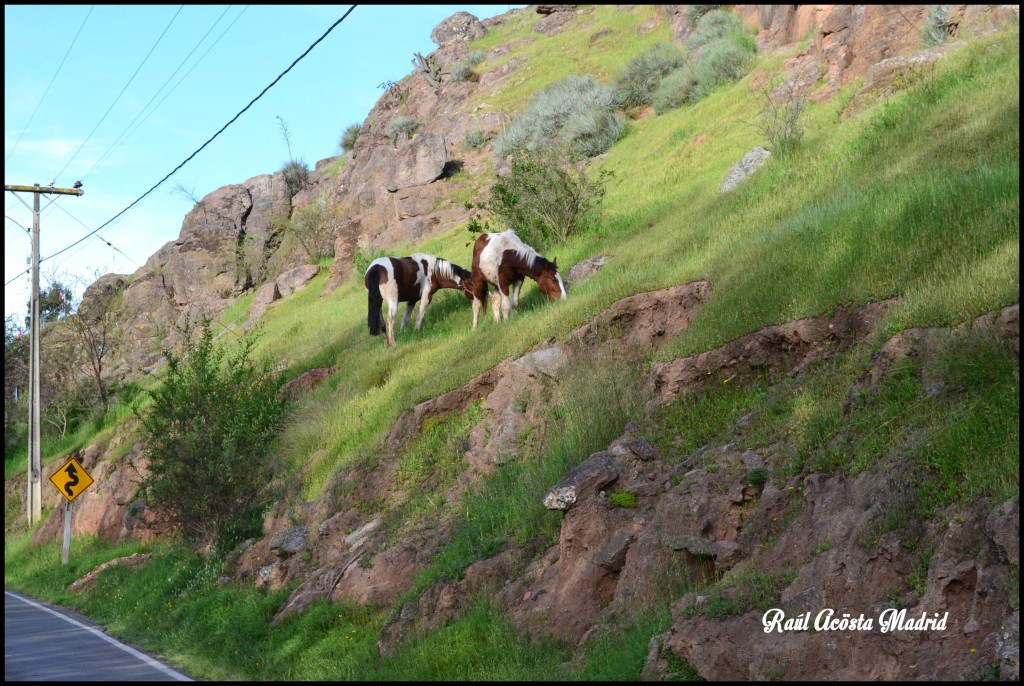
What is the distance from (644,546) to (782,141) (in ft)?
42.4

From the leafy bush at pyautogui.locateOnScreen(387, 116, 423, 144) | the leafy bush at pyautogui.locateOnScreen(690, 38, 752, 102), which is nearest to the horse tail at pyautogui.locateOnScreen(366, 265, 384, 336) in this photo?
the leafy bush at pyautogui.locateOnScreen(690, 38, 752, 102)

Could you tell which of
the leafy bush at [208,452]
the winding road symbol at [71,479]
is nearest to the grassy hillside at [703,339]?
the leafy bush at [208,452]

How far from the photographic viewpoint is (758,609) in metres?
7.39

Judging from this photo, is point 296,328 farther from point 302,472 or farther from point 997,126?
point 997,126

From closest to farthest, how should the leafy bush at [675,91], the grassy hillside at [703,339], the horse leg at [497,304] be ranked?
1. the grassy hillside at [703,339]
2. the horse leg at [497,304]
3. the leafy bush at [675,91]

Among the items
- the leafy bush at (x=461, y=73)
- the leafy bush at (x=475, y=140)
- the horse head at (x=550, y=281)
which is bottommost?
the horse head at (x=550, y=281)

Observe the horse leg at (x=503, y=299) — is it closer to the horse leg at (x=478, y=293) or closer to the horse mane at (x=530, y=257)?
the horse leg at (x=478, y=293)

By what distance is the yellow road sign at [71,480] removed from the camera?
79.7ft

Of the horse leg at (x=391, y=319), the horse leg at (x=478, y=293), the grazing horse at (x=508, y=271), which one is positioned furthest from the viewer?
the horse leg at (x=391, y=319)

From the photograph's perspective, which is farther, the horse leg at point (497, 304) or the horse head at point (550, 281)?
the horse leg at point (497, 304)

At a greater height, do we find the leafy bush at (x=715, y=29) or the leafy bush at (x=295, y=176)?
the leafy bush at (x=295, y=176)

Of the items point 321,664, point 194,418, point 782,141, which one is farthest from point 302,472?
point 782,141

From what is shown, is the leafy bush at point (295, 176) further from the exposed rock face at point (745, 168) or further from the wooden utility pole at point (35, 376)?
the exposed rock face at point (745, 168)

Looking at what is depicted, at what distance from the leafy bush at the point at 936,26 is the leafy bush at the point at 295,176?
37.9 m
